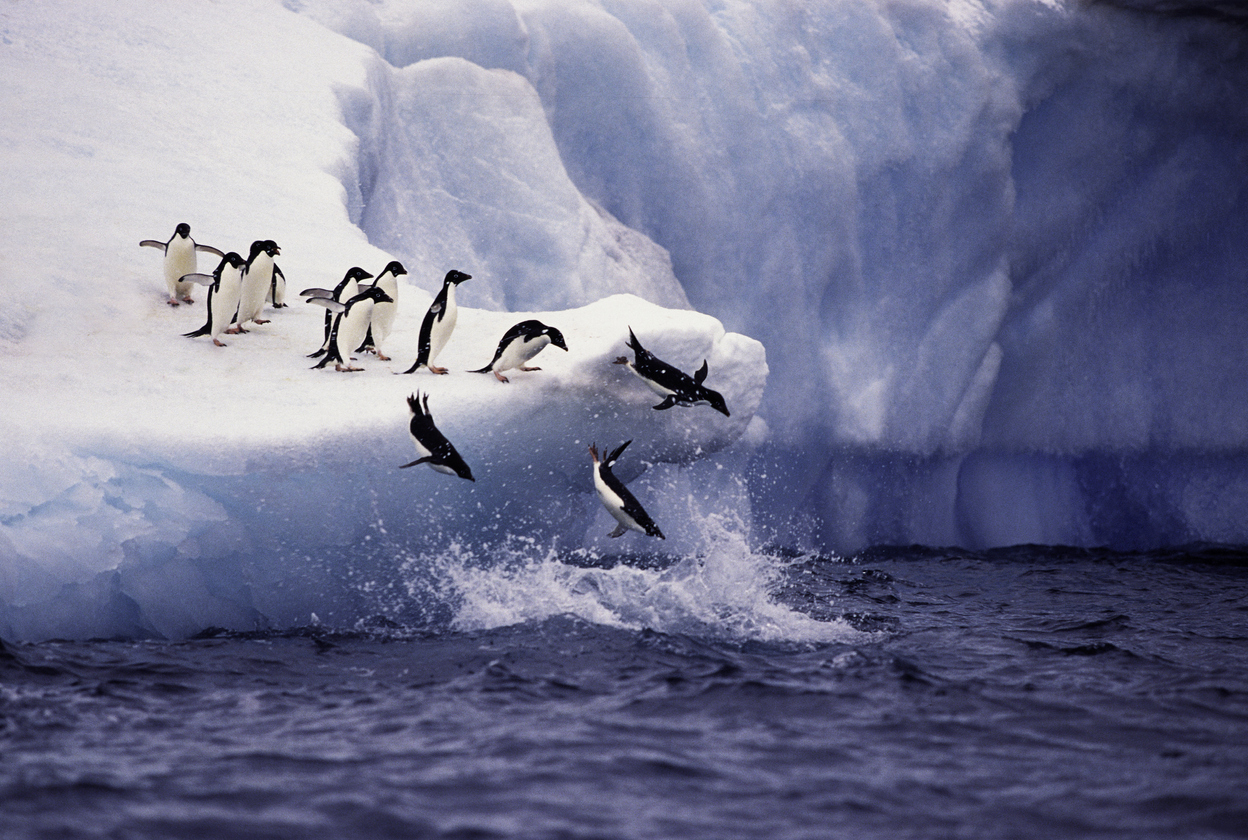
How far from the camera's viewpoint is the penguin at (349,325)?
5.94m

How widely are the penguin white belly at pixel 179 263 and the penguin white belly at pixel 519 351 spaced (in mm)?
2025

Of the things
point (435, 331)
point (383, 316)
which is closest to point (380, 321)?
point (383, 316)

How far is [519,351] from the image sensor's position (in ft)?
19.2

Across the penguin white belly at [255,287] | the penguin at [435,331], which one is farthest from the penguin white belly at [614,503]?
the penguin white belly at [255,287]

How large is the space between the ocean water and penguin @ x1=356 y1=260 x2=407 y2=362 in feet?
4.60

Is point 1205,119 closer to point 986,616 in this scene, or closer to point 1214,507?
point 1214,507

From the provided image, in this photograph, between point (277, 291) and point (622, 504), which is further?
point (277, 291)

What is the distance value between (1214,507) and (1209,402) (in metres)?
1.17

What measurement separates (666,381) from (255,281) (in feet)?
7.97

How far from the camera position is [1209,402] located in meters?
12.4

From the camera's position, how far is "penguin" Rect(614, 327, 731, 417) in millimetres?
5832

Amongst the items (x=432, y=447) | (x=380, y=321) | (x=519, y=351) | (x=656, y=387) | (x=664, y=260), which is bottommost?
(x=432, y=447)

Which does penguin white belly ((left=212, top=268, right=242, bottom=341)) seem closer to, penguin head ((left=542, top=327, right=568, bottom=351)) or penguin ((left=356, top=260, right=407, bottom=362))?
penguin ((left=356, top=260, right=407, bottom=362))

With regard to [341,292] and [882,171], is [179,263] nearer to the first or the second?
[341,292]
